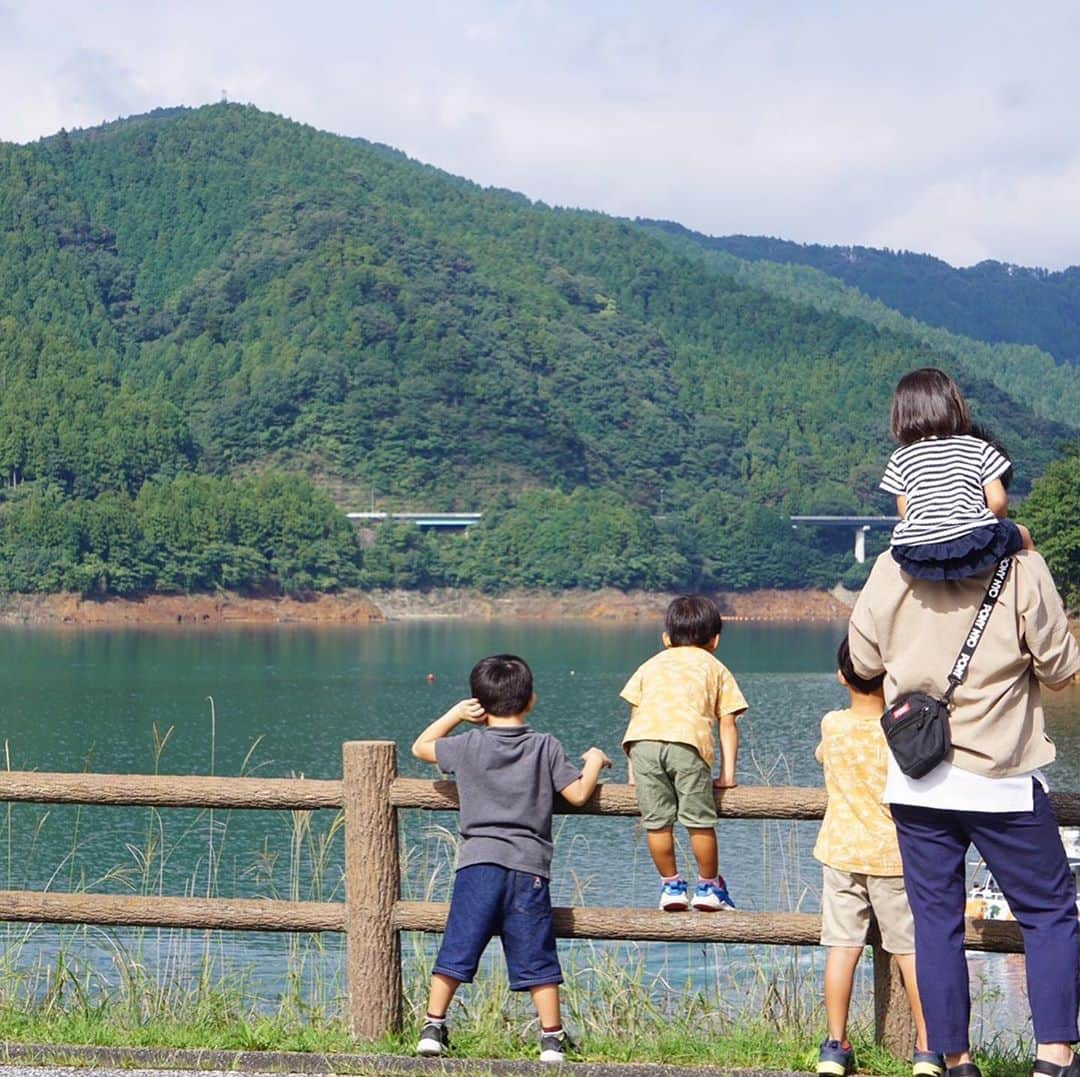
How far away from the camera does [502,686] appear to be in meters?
5.50

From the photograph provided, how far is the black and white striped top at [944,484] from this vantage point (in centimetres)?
464

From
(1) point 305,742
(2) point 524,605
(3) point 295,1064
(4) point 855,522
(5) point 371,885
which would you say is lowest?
(1) point 305,742

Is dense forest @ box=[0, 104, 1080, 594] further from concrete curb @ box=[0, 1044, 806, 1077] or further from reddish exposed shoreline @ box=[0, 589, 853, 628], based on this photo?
concrete curb @ box=[0, 1044, 806, 1077]

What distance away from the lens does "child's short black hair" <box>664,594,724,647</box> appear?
594cm

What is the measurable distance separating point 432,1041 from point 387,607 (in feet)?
395

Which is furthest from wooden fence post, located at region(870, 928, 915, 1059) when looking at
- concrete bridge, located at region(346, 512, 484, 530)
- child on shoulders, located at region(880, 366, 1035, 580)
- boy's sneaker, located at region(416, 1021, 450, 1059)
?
concrete bridge, located at region(346, 512, 484, 530)

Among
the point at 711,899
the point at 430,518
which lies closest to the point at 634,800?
the point at 711,899

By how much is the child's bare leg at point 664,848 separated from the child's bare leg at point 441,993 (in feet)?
2.42

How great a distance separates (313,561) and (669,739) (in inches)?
4471

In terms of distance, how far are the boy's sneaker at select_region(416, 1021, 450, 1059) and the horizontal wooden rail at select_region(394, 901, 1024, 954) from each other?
314 millimetres

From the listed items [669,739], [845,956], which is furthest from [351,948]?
[845,956]

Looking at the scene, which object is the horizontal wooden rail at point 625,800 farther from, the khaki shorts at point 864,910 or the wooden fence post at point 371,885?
the khaki shorts at point 864,910

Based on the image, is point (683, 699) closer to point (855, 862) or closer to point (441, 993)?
point (855, 862)

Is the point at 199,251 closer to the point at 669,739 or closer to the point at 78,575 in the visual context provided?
the point at 78,575
